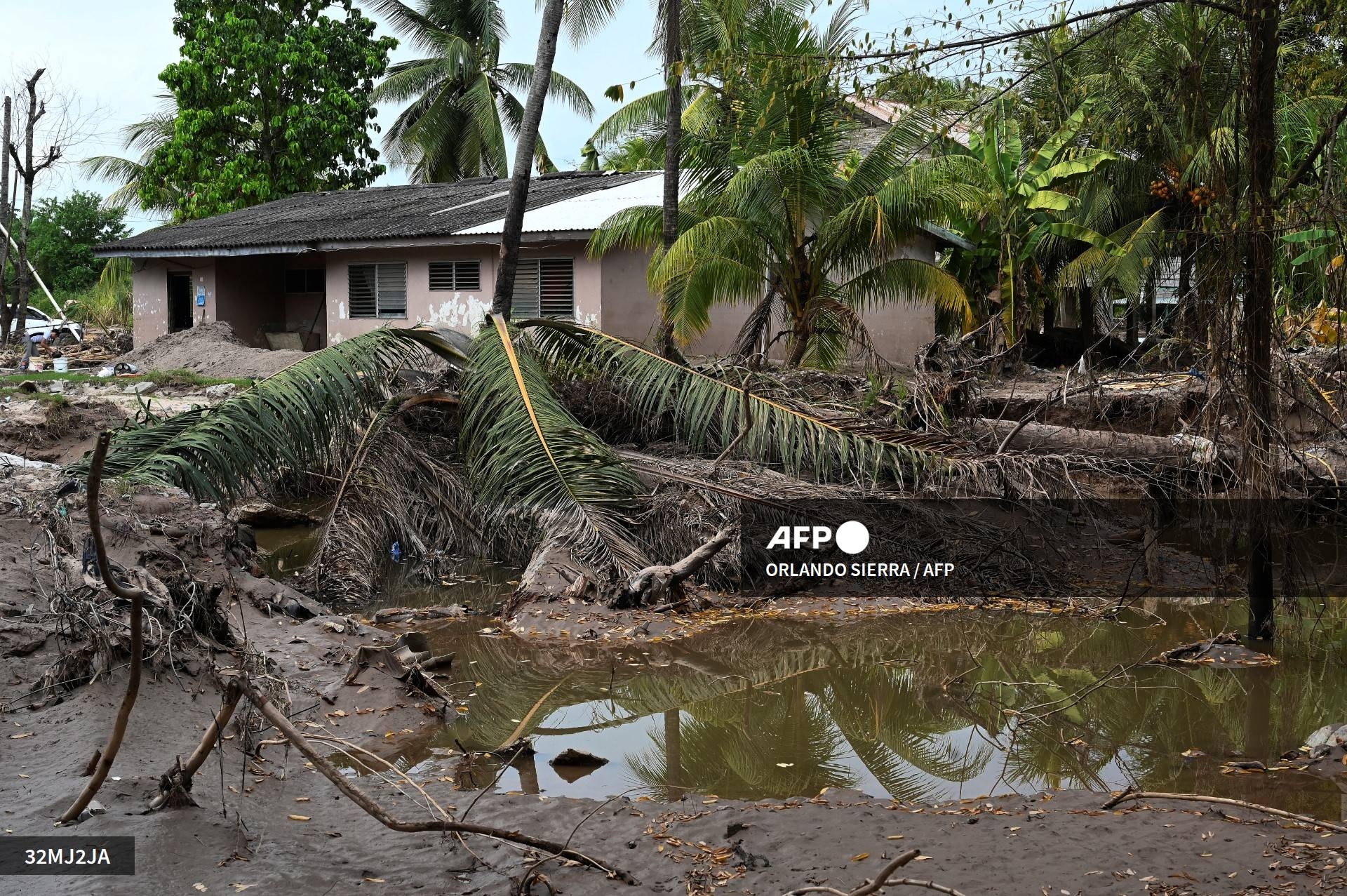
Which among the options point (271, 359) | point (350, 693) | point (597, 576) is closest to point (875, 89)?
point (597, 576)

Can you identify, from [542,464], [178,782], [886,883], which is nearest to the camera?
[886,883]

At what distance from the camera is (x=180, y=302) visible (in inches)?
963

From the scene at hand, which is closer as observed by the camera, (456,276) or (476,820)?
(476,820)

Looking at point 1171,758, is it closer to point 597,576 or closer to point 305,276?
point 597,576

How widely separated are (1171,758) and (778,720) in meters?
2.22

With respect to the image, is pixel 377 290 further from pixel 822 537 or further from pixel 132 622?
pixel 132 622

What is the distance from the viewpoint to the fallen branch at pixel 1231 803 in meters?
4.45

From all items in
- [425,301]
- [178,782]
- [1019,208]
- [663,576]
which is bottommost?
[178,782]

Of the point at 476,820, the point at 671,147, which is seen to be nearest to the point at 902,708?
the point at 476,820

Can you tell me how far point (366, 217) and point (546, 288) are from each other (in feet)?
18.4

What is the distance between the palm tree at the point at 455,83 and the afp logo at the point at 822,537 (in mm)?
22689

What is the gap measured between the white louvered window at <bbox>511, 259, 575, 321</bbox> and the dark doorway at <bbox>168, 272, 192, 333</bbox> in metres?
8.96

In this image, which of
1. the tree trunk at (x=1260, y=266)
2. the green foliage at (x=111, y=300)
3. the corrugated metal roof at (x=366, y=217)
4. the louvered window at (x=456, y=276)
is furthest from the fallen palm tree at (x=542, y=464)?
the green foliage at (x=111, y=300)

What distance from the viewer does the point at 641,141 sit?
94.4ft
